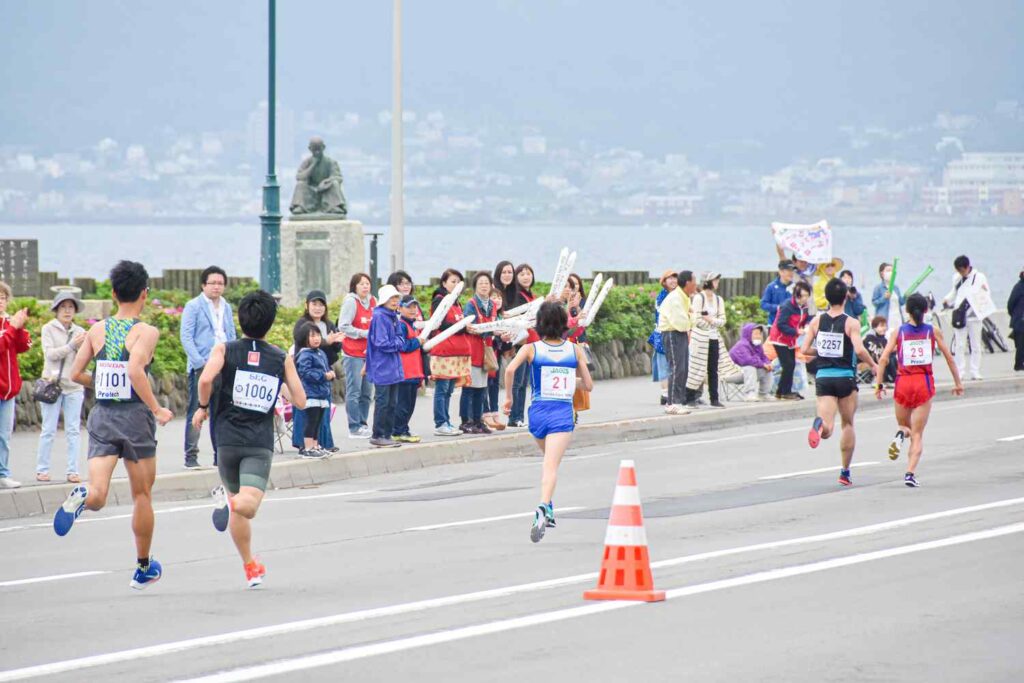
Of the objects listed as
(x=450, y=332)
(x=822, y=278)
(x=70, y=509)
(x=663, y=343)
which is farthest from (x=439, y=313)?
(x=822, y=278)

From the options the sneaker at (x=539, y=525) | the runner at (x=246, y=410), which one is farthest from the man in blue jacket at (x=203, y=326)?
the runner at (x=246, y=410)

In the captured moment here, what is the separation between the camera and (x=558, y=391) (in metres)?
13.3

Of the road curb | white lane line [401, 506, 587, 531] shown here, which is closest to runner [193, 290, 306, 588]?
white lane line [401, 506, 587, 531]

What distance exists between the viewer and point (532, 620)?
31.5 feet

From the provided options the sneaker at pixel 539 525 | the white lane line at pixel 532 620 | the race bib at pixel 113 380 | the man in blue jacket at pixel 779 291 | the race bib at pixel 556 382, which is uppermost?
the man in blue jacket at pixel 779 291

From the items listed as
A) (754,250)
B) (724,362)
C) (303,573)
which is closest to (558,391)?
(303,573)

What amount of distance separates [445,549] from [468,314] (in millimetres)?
7651

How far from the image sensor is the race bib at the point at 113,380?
11102 mm

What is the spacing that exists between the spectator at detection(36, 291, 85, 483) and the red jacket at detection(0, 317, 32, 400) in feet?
0.81

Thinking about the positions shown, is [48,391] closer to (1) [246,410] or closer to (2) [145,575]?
(2) [145,575]

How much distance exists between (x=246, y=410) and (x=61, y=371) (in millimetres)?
5736

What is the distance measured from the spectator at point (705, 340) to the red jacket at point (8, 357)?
382 inches

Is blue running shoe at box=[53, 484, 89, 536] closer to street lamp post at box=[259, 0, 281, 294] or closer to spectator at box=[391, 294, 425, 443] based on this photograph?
spectator at box=[391, 294, 425, 443]

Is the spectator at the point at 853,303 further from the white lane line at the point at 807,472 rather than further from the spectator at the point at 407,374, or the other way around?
the spectator at the point at 407,374
